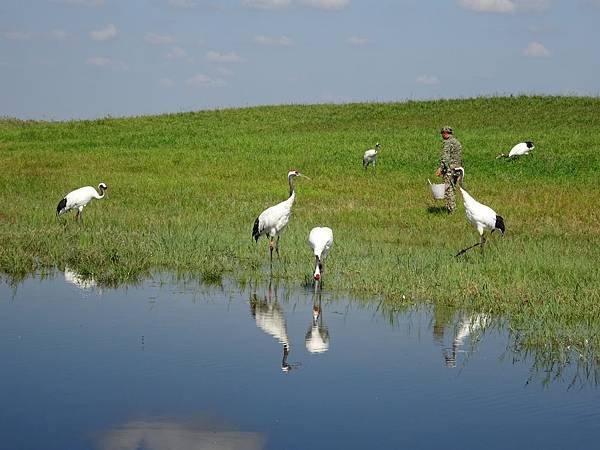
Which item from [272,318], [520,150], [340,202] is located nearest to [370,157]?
[520,150]

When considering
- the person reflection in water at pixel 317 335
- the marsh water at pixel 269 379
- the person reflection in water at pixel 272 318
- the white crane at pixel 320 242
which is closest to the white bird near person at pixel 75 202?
the marsh water at pixel 269 379

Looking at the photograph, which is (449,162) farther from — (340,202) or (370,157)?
(370,157)

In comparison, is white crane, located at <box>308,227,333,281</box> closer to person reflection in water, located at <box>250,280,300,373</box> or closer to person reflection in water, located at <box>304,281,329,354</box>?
person reflection in water, located at <box>250,280,300,373</box>

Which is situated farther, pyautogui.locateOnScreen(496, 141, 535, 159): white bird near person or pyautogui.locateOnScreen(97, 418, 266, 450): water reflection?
pyautogui.locateOnScreen(496, 141, 535, 159): white bird near person

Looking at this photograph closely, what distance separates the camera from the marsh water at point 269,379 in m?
8.24

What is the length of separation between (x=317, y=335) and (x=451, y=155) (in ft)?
42.0

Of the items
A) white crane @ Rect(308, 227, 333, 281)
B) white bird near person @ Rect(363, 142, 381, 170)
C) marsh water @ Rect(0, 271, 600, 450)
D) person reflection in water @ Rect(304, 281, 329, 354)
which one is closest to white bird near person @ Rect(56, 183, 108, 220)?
marsh water @ Rect(0, 271, 600, 450)

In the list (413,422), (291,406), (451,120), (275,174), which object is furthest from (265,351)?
(451,120)

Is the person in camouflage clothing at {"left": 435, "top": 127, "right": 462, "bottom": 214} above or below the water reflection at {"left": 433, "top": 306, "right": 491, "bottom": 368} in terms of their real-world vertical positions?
above

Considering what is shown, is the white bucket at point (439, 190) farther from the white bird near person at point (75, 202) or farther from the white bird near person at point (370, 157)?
the white bird near person at point (370, 157)

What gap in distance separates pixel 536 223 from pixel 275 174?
11.9 m

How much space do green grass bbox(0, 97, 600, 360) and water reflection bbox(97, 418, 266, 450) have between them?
4662 millimetres

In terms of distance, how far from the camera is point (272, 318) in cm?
1288

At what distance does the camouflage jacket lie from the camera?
2384 centimetres
